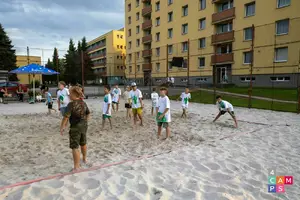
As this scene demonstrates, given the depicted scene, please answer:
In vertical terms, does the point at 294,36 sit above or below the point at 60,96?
above

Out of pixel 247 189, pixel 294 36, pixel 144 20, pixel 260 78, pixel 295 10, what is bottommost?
pixel 247 189

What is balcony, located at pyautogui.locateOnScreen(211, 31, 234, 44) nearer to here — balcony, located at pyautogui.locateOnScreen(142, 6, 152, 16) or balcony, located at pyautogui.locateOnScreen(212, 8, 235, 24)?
balcony, located at pyautogui.locateOnScreen(212, 8, 235, 24)

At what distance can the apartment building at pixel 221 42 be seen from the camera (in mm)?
12523

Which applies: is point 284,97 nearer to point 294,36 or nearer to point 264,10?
point 294,36

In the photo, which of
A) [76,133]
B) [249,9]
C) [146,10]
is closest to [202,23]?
[249,9]

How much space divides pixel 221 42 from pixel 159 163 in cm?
2332

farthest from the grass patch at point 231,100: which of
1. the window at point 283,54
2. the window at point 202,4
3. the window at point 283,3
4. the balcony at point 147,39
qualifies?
the balcony at point 147,39

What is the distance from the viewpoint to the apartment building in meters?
12.5

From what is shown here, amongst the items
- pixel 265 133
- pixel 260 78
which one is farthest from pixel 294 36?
pixel 265 133

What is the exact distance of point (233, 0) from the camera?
958 inches

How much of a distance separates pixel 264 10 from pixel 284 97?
38.8ft

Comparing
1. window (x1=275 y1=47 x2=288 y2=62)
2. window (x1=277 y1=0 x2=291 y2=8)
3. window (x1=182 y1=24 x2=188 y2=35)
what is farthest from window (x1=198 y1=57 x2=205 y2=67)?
window (x1=182 y1=24 x2=188 y2=35)

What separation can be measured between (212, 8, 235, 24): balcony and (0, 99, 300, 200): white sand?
21051 mm

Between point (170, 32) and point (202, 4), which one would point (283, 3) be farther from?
point (170, 32)
